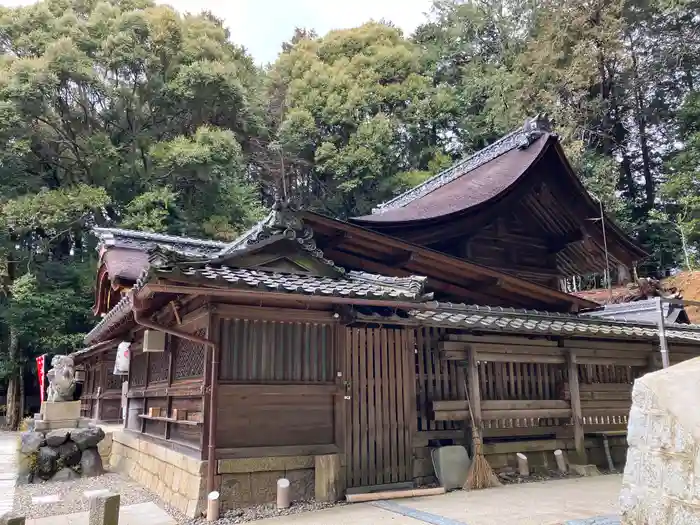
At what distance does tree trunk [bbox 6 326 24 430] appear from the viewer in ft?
71.8

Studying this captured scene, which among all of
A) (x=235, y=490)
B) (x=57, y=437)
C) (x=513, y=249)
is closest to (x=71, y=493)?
(x=57, y=437)

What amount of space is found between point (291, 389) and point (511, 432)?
13.2ft

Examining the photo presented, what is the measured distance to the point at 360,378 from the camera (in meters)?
7.57

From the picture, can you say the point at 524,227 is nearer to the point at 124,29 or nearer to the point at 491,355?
the point at 491,355

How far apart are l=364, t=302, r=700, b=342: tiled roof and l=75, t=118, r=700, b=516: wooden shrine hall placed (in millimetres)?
41

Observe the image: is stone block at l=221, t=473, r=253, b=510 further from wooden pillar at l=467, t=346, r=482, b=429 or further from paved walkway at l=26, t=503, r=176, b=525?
wooden pillar at l=467, t=346, r=482, b=429

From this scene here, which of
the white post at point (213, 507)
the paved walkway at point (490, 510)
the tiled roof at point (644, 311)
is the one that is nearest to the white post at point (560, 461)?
the paved walkway at point (490, 510)

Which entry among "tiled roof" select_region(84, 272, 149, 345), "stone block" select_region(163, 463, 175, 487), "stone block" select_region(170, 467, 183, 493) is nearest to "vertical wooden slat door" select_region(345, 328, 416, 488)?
"stone block" select_region(170, 467, 183, 493)

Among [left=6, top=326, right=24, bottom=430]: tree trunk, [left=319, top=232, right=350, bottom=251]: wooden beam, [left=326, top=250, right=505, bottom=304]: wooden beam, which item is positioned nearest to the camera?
[left=319, top=232, right=350, bottom=251]: wooden beam

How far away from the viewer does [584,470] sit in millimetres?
9055

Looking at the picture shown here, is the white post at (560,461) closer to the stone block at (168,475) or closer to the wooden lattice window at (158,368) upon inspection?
the stone block at (168,475)

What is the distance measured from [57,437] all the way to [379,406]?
256 inches

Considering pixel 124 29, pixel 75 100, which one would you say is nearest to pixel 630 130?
pixel 124 29

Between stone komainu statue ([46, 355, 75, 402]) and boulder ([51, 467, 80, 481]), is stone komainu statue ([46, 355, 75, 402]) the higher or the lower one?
the higher one
